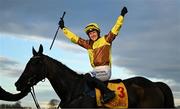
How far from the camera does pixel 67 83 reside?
40.0ft

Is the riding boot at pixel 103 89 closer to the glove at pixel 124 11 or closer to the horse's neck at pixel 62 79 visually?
the horse's neck at pixel 62 79

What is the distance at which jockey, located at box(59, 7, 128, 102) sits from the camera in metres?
11.8

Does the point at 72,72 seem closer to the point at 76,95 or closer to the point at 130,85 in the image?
the point at 76,95

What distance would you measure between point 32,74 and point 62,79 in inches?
36.3

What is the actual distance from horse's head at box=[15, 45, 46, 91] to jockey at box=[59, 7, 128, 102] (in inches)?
58.6

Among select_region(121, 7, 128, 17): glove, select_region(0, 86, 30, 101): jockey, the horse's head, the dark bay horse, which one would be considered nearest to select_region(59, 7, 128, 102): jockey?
select_region(121, 7, 128, 17): glove

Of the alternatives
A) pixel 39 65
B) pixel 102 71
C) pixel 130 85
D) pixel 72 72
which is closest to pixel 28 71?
pixel 39 65

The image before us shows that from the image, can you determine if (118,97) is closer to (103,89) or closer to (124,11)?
(103,89)

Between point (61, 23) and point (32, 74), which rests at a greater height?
point (61, 23)

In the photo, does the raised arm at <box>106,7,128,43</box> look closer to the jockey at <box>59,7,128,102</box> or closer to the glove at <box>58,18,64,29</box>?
the jockey at <box>59,7,128,102</box>

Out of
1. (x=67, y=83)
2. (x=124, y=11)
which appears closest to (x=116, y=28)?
(x=124, y=11)

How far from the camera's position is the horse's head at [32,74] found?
39.7 ft

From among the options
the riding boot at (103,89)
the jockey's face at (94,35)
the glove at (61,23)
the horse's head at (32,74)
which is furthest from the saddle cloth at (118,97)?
the glove at (61,23)

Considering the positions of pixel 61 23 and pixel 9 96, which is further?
pixel 61 23
